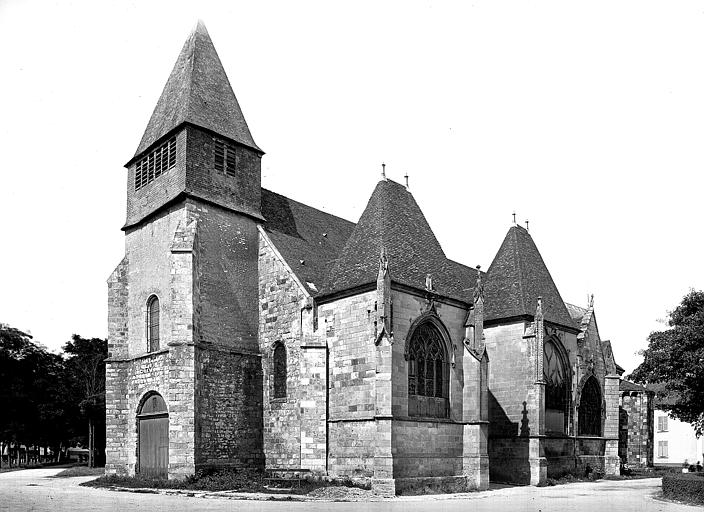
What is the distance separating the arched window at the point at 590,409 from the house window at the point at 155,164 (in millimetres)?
23485

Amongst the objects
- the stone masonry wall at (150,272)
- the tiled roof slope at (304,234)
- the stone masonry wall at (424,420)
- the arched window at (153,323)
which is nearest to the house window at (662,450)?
the tiled roof slope at (304,234)

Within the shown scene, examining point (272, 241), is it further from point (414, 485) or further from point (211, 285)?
point (414, 485)

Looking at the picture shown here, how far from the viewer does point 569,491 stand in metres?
26.9

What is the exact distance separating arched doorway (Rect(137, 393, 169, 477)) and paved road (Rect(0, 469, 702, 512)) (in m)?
2.39

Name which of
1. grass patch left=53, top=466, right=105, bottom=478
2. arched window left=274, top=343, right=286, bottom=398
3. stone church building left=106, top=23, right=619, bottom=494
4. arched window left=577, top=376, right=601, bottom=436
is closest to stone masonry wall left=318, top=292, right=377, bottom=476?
stone church building left=106, top=23, right=619, bottom=494

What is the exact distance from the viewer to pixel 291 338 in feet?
93.6

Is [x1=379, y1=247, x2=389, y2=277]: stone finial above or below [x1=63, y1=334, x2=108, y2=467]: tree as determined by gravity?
above

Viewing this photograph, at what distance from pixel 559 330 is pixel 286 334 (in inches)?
578

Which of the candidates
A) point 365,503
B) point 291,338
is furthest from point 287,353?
point 365,503

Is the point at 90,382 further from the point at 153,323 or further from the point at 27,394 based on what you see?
the point at 153,323

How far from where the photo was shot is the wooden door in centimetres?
2703

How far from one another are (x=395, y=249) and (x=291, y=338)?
560cm

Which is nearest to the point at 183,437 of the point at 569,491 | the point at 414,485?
the point at 414,485

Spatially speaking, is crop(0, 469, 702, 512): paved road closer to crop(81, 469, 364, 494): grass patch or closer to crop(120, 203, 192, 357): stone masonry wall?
crop(81, 469, 364, 494): grass patch
